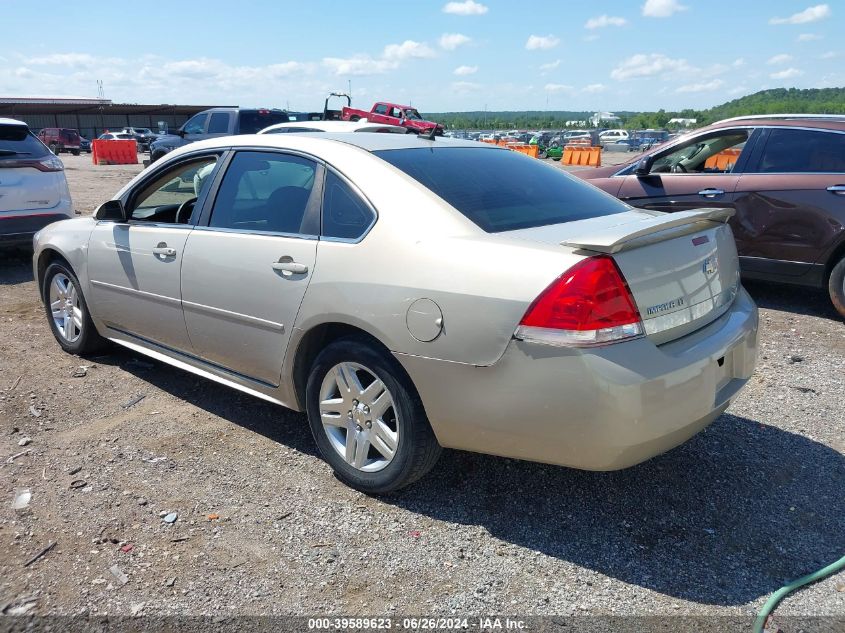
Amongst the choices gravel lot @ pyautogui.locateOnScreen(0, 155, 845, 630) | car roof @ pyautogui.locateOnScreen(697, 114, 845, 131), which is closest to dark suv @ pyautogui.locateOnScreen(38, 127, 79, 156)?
car roof @ pyautogui.locateOnScreen(697, 114, 845, 131)

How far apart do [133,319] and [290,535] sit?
211 centimetres

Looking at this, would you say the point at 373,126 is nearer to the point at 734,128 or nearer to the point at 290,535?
the point at 290,535

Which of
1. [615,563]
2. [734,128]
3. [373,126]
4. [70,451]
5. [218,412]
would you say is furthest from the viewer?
[734,128]

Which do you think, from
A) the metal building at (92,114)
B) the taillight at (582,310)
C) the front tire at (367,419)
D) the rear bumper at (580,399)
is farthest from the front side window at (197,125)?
the metal building at (92,114)

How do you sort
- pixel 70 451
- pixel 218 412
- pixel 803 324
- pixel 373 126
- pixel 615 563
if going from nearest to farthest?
pixel 615 563 → pixel 70 451 → pixel 218 412 → pixel 373 126 → pixel 803 324

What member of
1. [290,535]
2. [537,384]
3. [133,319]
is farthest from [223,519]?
[133,319]

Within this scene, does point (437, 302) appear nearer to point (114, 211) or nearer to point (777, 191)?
point (114, 211)

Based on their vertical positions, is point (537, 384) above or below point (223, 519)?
above

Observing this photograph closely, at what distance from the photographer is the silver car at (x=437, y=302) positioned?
261 centimetres

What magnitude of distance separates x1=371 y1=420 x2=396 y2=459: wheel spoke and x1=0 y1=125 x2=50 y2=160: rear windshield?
21.6 ft

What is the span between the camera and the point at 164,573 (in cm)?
274

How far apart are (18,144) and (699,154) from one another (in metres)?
7.47

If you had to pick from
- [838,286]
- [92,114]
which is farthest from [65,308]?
[92,114]

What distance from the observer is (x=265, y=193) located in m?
3.82
